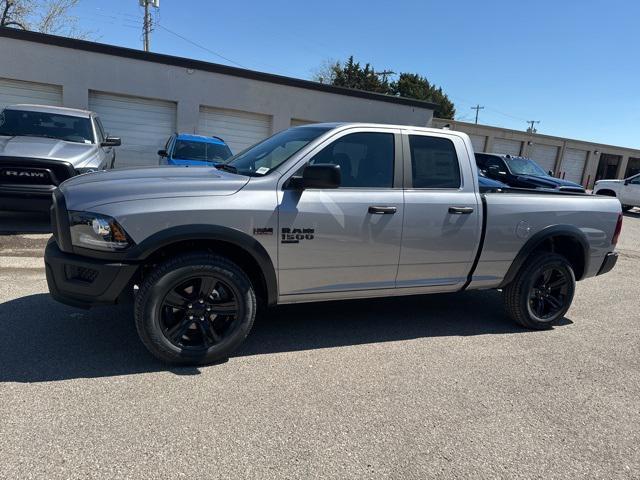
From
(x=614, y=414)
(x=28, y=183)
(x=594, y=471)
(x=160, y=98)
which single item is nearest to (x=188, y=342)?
(x=594, y=471)

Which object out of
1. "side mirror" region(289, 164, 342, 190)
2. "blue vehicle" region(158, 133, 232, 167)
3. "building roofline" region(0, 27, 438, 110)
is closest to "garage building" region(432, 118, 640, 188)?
"building roofline" region(0, 27, 438, 110)

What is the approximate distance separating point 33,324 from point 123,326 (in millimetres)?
737

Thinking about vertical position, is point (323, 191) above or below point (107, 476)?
above

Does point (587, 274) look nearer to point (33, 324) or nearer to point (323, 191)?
point (323, 191)

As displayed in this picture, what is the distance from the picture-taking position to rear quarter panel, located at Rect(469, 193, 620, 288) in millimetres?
4484

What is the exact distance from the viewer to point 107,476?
7.66ft

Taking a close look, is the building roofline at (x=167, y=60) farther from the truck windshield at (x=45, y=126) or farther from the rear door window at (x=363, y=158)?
the rear door window at (x=363, y=158)

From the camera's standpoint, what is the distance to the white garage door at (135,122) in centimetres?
1452

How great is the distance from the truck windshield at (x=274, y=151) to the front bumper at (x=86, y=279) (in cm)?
129

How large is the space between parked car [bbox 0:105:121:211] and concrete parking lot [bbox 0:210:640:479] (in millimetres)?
2472

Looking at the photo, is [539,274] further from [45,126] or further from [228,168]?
[45,126]

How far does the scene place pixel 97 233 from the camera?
322 cm

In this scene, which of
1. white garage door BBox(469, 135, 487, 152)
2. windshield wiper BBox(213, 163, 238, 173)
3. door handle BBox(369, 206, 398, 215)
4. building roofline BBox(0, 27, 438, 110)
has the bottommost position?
door handle BBox(369, 206, 398, 215)

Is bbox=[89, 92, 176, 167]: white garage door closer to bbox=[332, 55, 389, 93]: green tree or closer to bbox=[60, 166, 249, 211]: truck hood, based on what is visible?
bbox=[60, 166, 249, 211]: truck hood
